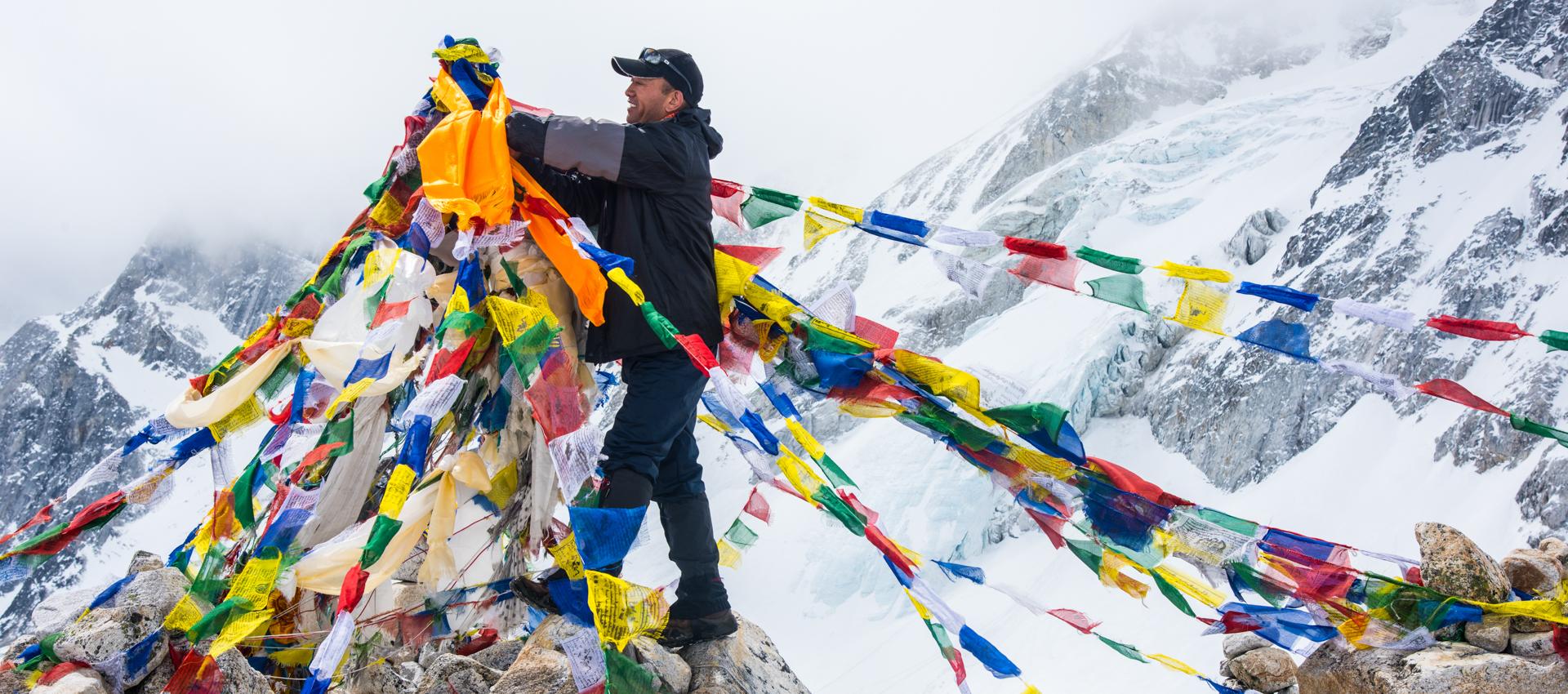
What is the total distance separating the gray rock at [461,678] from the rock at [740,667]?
2.89 ft

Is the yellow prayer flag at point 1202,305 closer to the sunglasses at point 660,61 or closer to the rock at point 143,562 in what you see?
the sunglasses at point 660,61

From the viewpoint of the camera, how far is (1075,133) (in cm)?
8956

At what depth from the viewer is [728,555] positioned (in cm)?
573

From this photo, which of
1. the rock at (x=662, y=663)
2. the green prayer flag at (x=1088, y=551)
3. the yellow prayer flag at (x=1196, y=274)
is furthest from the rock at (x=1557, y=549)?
the rock at (x=662, y=663)

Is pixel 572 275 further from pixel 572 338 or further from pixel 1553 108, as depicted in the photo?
pixel 1553 108

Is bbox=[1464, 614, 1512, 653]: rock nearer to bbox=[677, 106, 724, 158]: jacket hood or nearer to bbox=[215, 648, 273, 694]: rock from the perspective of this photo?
bbox=[677, 106, 724, 158]: jacket hood

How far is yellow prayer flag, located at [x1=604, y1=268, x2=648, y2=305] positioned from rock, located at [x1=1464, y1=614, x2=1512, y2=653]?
3.64m

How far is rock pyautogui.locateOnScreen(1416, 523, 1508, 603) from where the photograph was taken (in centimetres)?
398

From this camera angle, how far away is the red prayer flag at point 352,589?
3.32m

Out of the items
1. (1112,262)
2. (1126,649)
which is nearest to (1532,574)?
(1126,649)

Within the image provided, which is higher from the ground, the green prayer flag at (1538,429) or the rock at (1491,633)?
the green prayer flag at (1538,429)

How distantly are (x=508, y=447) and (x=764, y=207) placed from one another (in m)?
2.06

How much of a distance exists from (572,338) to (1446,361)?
41563 millimetres

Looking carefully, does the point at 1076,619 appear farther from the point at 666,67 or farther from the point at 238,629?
the point at 238,629
